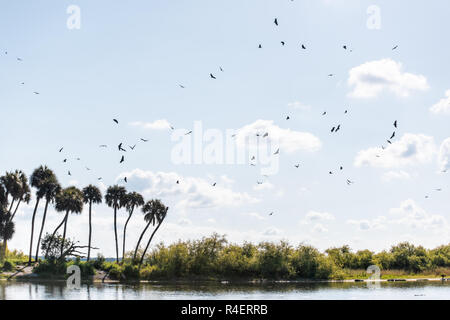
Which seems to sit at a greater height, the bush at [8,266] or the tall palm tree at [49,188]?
the tall palm tree at [49,188]

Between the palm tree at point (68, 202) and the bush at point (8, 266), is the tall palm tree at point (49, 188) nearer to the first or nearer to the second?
the palm tree at point (68, 202)

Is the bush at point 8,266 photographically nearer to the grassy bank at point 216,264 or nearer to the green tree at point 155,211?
the grassy bank at point 216,264

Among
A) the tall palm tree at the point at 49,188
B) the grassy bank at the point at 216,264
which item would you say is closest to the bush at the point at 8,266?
the grassy bank at the point at 216,264

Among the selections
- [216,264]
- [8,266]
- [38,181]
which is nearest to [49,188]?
[38,181]

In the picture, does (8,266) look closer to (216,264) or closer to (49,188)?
(49,188)

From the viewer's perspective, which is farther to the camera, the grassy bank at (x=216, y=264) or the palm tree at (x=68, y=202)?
the palm tree at (x=68, y=202)

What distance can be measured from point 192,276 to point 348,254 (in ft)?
129

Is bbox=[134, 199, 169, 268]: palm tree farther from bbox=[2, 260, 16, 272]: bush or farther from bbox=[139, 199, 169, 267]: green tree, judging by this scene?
bbox=[2, 260, 16, 272]: bush

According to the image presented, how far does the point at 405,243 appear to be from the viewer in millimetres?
127562

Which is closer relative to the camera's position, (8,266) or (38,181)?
(8,266)

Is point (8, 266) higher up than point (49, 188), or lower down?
lower down

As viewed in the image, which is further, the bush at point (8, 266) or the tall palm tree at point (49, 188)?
the tall palm tree at point (49, 188)

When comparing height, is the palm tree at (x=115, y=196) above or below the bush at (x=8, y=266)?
above
